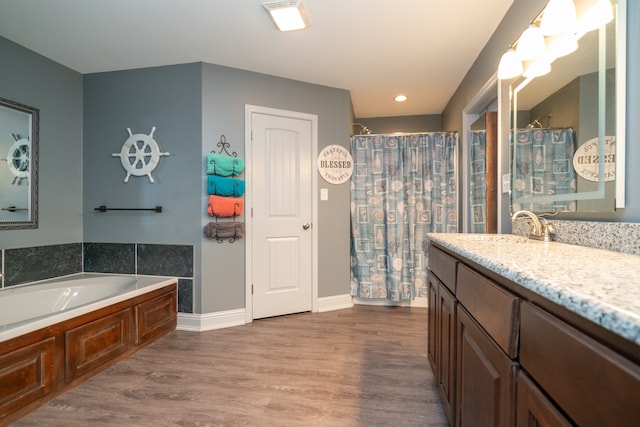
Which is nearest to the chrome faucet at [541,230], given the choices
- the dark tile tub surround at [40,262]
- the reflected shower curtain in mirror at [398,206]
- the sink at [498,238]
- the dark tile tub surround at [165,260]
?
the sink at [498,238]

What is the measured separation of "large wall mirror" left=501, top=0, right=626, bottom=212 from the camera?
1.00 m

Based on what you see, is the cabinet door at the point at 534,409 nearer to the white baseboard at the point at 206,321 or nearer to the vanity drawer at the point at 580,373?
the vanity drawer at the point at 580,373

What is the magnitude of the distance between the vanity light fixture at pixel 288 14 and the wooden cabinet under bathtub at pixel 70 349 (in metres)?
2.25

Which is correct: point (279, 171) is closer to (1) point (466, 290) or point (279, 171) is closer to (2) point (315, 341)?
(2) point (315, 341)

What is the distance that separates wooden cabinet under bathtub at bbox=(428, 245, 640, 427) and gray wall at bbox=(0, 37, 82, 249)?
315 centimetres

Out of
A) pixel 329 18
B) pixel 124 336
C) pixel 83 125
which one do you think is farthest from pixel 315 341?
pixel 83 125

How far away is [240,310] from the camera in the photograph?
2.62 m

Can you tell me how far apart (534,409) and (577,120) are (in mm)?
1171

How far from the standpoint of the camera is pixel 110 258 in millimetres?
2652

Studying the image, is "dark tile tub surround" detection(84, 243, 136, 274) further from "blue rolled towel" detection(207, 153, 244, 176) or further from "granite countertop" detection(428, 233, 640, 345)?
"granite countertop" detection(428, 233, 640, 345)

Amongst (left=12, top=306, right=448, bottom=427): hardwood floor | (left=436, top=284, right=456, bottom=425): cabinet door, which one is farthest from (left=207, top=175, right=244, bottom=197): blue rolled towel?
(left=436, top=284, right=456, bottom=425): cabinet door

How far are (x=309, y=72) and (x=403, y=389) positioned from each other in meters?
2.67

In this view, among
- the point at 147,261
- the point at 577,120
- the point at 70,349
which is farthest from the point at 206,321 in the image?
the point at 577,120

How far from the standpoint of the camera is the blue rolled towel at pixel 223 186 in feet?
7.98
